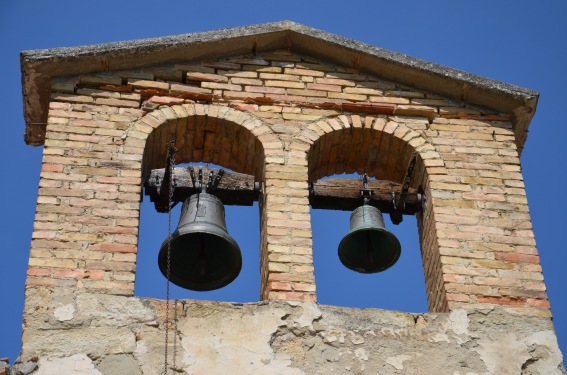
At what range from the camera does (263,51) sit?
9.73 metres

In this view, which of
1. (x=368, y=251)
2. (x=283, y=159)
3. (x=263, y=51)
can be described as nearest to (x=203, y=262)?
(x=283, y=159)

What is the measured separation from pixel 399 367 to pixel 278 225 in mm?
1311

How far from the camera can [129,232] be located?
792 cm

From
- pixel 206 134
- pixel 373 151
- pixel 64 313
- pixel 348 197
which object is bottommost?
pixel 64 313

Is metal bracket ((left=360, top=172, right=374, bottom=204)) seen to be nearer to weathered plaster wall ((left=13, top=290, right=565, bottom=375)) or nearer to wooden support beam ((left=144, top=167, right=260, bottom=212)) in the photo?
wooden support beam ((left=144, top=167, right=260, bottom=212))

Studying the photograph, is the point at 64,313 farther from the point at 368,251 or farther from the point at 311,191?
the point at 368,251

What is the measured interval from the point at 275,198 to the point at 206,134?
0.96 m

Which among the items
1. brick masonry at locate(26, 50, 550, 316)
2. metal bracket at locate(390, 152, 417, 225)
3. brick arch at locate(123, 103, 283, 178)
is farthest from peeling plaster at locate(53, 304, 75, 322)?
metal bracket at locate(390, 152, 417, 225)

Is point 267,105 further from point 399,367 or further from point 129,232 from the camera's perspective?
point 399,367

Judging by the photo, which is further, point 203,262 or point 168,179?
point 168,179

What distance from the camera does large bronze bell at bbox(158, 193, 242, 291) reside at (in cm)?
810

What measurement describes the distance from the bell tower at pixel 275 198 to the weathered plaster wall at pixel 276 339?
1 cm

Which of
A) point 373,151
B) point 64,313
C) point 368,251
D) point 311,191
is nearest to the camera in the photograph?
point 64,313

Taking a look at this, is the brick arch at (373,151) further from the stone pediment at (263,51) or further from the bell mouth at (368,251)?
the stone pediment at (263,51)
